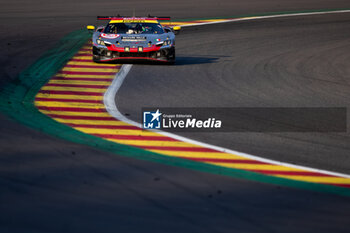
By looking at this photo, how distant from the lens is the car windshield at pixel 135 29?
19.0 meters

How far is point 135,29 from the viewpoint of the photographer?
19.2 meters

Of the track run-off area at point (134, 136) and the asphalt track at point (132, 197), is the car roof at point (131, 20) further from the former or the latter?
the asphalt track at point (132, 197)

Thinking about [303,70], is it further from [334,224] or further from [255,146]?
[334,224]

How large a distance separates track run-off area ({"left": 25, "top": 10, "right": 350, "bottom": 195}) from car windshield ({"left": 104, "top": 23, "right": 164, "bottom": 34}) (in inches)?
51.8

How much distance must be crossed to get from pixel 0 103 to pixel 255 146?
5.84 meters

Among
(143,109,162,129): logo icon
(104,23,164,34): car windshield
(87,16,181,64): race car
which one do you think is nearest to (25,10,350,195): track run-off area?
(143,109,162,129): logo icon

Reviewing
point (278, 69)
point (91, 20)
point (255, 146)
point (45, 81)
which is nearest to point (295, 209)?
point (255, 146)

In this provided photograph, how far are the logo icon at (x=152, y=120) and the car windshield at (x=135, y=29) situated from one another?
6.09 metres

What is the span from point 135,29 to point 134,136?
8062 mm

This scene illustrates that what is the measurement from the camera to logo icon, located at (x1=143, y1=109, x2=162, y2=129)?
12367mm

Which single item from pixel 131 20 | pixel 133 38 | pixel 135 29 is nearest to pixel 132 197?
pixel 133 38

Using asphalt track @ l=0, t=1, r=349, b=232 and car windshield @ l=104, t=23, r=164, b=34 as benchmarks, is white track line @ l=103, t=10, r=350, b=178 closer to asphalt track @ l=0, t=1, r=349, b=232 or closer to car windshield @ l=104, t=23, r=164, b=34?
asphalt track @ l=0, t=1, r=349, b=232

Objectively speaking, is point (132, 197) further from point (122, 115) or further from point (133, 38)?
point (133, 38)

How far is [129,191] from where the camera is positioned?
332 inches
